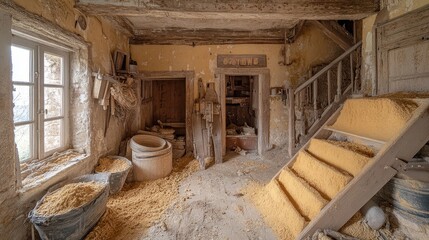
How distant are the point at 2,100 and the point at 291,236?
2.91 meters

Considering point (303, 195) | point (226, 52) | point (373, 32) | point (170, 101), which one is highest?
point (226, 52)

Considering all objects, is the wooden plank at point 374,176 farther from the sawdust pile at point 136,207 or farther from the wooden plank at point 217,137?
the wooden plank at point 217,137

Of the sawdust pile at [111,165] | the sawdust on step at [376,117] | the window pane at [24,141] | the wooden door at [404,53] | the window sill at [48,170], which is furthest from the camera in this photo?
the sawdust pile at [111,165]

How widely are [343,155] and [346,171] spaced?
19cm

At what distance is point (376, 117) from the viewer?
2318mm

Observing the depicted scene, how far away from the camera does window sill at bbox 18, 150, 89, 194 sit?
2.18 meters

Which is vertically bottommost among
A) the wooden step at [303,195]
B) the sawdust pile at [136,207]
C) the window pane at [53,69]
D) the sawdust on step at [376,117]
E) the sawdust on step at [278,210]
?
the sawdust pile at [136,207]

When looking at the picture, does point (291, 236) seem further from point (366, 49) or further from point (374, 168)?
point (366, 49)

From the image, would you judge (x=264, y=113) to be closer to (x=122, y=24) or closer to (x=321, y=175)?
(x=321, y=175)

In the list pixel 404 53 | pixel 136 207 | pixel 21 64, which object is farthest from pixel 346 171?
pixel 21 64

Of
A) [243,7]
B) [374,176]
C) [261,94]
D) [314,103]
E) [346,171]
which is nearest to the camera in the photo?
[374,176]

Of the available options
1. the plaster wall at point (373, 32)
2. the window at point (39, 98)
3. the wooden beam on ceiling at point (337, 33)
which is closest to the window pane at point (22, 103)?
the window at point (39, 98)

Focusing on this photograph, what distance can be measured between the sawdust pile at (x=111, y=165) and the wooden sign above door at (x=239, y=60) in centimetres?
292

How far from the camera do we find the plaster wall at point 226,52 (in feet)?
16.0
